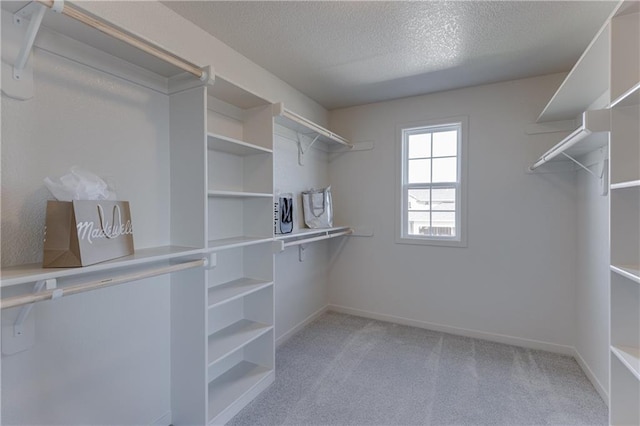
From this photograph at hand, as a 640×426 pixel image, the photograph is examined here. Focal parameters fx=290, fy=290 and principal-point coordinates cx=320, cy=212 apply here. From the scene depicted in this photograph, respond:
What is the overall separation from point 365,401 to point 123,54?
2477mm

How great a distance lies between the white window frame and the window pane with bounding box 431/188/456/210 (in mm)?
44

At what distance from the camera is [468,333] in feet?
9.66

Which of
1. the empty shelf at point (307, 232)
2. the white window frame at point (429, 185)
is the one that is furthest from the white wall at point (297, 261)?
the white window frame at point (429, 185)

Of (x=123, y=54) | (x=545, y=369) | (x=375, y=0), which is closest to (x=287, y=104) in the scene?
(x=375, y=0)

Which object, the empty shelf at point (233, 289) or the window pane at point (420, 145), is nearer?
the empty shelf at point (233, 289)

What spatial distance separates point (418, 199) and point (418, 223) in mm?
270

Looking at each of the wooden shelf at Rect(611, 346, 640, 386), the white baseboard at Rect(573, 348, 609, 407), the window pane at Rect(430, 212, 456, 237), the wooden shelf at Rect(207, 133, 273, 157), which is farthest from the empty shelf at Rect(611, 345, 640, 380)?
the wooden shelf at Rect(207, 133, 273, 157)

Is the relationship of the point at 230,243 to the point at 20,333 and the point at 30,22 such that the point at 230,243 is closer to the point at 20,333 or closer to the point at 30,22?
the point at 20,333

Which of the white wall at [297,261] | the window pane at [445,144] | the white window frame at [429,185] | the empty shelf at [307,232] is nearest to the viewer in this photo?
the empty shelf at [307,232]

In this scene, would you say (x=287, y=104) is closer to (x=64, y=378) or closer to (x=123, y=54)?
(x=123, y=54)

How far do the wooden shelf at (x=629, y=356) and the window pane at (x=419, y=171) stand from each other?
2.15 metres

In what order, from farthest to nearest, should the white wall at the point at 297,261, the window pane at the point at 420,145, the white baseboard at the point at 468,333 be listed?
the window pane at the point at 420,145 → the white wall at the point at 297,261 → the white baseboard at the point at 468,333

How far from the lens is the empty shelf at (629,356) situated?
1.14 m

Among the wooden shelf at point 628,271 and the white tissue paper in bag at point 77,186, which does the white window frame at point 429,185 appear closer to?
the wooden shelf at point 628,271
